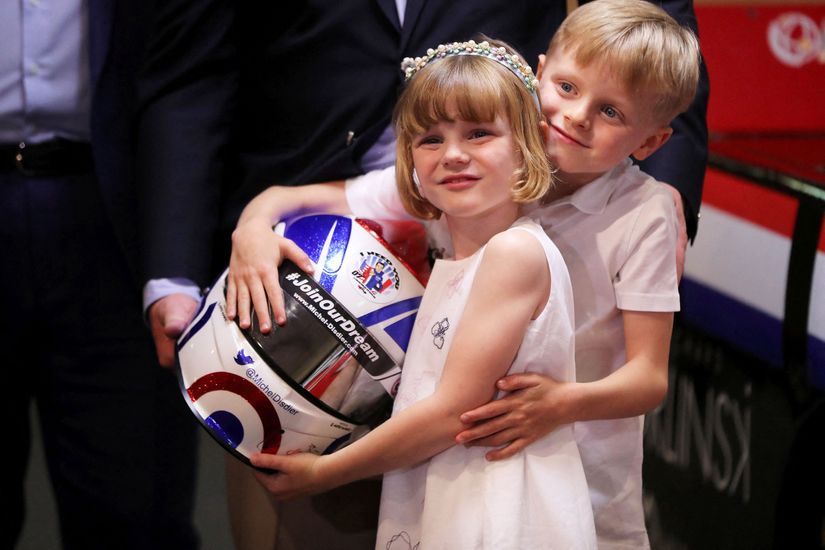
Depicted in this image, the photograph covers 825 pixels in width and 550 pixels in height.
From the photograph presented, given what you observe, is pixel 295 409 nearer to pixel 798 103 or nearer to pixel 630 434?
pixel 630 434

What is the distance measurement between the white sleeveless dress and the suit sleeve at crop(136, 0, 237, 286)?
573mm

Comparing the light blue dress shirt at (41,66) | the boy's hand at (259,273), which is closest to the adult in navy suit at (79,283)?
the light blue dress shirt at (41,66)

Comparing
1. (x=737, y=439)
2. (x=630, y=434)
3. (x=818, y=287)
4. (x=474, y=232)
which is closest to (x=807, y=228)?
(x=818, y=287)

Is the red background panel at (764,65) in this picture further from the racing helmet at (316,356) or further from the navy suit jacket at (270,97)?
the racing helmet at (316,356)

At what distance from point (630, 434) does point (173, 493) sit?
119 centimetres

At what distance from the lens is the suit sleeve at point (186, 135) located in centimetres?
190

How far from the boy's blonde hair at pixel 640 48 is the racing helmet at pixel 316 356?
0.43 metres

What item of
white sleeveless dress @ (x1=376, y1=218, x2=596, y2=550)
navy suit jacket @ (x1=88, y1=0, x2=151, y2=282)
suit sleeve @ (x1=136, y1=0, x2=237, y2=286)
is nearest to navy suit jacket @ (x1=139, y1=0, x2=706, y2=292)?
suit sleeve @ (x1=136, y1=0, x2=237, y2=286)

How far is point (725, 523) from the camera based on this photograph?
2785 mm

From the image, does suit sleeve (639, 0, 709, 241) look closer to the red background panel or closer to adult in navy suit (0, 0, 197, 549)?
adult in navy suit (0, 0, 197, 549)

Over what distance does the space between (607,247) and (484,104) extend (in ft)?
0.97

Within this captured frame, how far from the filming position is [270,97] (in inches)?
73.3

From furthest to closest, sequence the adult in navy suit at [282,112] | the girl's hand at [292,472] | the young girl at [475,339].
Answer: the adult in navy suit at [282,112], the girl's hand at [292,472], the young girl at [475,339]

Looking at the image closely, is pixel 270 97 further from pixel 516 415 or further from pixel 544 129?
pixel 516 415
